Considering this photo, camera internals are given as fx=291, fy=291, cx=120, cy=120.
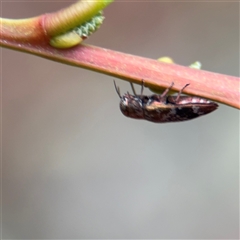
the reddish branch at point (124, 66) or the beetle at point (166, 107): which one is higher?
the beetle at point (166, 107)

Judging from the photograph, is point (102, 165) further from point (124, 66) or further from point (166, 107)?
point (124, 66)

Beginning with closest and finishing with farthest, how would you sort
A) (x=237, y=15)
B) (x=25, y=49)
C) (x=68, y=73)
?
(x=25, y=49)
(x=237, y=15)
(x=68, y=73)

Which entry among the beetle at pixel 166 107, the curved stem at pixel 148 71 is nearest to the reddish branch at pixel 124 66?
the curved stem at pixel 148 71

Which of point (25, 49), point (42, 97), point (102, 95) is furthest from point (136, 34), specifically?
point (25, 49)

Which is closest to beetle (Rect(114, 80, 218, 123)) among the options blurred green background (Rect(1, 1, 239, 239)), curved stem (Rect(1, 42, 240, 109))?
curved stem (Rect(1, 42, 240, 109))

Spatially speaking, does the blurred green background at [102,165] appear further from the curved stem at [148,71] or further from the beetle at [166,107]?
the curved stem at [148,71]

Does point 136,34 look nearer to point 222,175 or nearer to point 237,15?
point 237,15

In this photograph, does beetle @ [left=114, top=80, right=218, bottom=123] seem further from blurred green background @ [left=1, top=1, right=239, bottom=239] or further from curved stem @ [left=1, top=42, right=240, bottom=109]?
blurred green background @ [left=1, top=1, right=239, bottom=239]

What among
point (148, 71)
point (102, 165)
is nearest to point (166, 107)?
point (148, 71)
